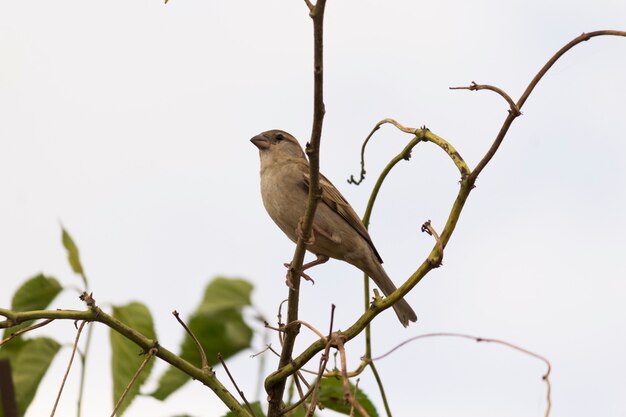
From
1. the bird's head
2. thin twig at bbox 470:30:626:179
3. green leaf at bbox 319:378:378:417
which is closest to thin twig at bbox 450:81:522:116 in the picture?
thin twig at bbox 470:30:626:179

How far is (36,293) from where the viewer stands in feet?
13.3

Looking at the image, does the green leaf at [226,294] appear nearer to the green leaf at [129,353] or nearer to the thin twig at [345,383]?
the green leaf at [129,353]

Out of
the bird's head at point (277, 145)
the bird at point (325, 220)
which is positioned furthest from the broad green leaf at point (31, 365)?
the bird's head at point (277, 145)

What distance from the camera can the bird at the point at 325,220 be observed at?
6.55 metres

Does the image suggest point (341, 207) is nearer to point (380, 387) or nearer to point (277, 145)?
point (277, 145)

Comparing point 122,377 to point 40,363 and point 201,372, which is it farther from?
point 201,372

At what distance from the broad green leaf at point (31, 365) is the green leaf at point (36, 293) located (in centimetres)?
14

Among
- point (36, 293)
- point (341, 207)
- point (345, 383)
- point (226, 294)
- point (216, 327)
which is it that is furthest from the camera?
point (341, 207)

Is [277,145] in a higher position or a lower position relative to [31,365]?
higher

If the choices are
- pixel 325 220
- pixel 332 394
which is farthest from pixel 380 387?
pixel 325 220

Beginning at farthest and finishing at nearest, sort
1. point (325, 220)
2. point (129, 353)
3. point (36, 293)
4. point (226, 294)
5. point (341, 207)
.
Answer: point (341, 207)
point (325, 220)
point (226, 294)
point (36, 293)
point (129, 353)

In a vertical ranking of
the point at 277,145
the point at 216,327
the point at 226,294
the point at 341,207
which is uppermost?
the point at 277,145

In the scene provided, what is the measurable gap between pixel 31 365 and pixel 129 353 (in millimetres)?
416

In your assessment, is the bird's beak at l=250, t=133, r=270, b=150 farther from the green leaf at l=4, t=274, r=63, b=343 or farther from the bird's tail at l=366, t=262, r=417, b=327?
the green leaf at l=4, t=274, r=63, b=343
